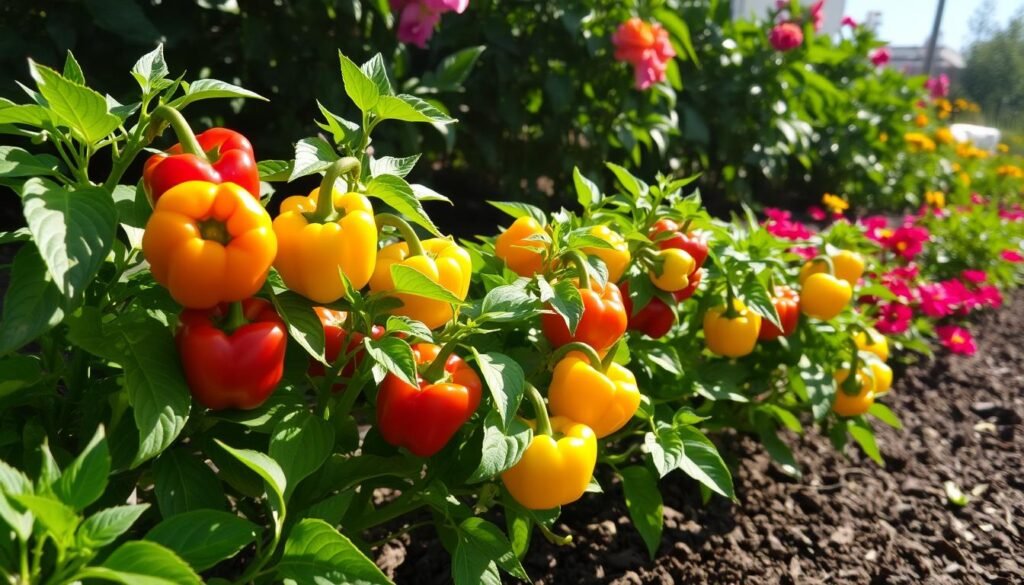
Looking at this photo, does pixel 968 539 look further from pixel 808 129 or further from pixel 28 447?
pixel 808 129

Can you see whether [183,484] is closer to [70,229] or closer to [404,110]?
[70,229]

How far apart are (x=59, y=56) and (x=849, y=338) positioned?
2.72m

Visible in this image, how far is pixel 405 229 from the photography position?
4.14ft

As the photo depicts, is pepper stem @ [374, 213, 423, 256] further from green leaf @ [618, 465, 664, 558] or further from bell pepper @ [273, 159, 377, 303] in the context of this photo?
green leaf @ [618, 465, 664, 558]

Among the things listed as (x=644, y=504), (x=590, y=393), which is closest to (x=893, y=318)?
(x=644, y=504)

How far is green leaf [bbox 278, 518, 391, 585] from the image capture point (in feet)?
3.26

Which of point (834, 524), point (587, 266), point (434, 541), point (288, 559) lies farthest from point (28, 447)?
point (834, 524)

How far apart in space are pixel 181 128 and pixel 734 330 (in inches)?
51.8

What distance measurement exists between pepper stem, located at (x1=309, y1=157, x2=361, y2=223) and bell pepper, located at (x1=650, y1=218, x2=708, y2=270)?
84 cm

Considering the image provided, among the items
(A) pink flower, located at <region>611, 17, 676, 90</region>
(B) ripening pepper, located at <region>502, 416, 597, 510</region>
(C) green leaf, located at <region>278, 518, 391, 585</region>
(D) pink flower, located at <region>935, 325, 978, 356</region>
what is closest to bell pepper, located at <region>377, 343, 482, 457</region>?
(B) ripening pepper, located at <region>502, 416, 597, 510</region>

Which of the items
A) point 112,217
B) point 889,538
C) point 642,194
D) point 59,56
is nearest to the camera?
point 112,217

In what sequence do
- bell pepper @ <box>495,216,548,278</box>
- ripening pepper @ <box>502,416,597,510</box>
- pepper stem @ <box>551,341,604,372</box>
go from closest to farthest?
ripening pepper @ <box>502,416,597,510</box> → pepper stem @ <box>551,341,604,372</box> → bell pepper @ <box>495,216,548,278</box>

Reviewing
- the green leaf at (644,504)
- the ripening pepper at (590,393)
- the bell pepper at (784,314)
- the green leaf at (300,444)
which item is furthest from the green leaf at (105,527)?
the bell pepper at (784,314)

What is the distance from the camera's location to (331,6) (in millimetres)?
3557
